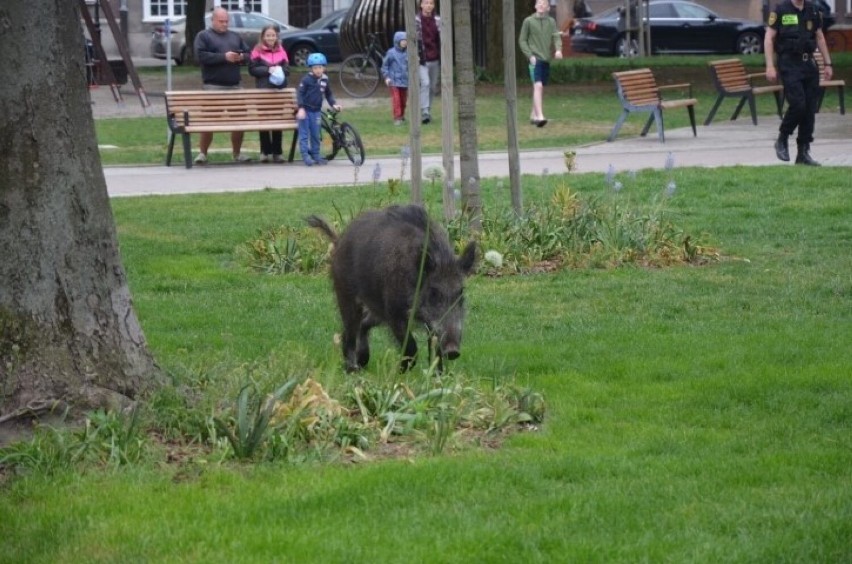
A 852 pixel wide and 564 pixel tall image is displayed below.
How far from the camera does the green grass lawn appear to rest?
17.0ft

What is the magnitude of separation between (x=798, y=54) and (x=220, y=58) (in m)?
8.22

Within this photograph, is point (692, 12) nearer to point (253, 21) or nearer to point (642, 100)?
point (253, 21)

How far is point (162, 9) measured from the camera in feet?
198

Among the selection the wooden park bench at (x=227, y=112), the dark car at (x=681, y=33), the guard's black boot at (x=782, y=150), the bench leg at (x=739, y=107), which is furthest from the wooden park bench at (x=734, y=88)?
the dark car at (x=681, y=33)

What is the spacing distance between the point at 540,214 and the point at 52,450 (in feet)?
20.9

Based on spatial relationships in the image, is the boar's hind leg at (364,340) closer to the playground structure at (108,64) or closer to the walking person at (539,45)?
the walking person at (539,45)

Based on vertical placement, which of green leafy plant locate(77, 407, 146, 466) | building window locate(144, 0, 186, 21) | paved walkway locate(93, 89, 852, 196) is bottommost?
paved walkway locate(93, 89, 852, 196)

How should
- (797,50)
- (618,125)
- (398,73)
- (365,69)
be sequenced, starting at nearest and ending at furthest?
(797,50) < (618,125) < (398,73) < (365,69)

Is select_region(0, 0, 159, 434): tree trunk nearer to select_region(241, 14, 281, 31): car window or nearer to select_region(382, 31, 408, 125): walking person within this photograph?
select_region(382, 31, 408, 125): walking person

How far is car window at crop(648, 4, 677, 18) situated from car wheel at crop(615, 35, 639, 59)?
4.91ft

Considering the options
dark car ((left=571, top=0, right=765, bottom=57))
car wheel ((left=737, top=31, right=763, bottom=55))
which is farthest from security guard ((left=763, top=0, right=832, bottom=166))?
car wheel ((left=737, top=31, right=763, bottom=55))

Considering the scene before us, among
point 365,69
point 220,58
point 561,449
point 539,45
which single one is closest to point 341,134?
point 220,58

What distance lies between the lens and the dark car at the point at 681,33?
47656 mm

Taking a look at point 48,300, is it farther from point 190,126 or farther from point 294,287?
point 190,126
